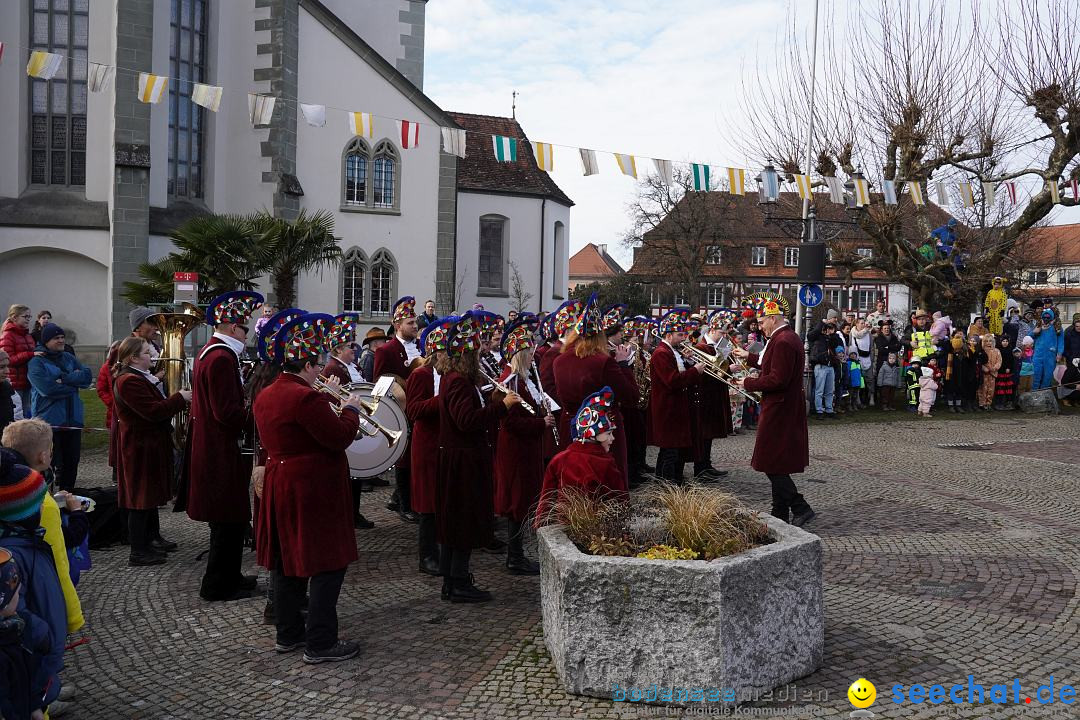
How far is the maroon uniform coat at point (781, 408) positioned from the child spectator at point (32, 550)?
5.60 meters

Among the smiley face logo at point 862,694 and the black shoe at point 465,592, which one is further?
the black shoe at point 465,592

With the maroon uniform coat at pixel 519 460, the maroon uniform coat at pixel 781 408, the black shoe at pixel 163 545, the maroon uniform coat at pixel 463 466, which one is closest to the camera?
the maroon uniform coat at pixel 463 466

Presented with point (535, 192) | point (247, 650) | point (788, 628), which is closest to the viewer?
point (788, 628)

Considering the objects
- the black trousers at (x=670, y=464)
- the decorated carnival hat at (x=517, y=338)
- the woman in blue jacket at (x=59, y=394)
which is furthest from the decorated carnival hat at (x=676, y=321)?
the woman in blue jacket at (x=59, y=394)

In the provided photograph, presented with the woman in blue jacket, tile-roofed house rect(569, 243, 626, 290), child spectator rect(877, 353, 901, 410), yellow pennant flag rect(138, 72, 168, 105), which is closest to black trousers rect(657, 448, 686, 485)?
the woman in blue jacket

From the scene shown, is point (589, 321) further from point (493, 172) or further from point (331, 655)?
point (493, 172)

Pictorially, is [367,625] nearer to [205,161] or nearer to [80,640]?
[80,640]

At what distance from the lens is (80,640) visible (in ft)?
17.5

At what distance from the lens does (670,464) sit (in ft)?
32.2

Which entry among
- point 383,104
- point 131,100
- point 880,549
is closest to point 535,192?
point 383,104

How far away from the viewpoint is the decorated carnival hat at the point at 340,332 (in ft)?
16.9

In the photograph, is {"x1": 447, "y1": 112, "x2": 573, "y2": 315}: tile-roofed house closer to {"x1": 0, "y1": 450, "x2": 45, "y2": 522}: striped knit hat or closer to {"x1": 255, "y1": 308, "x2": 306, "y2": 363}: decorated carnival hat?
{"x1": 255, "y1": 308, "x2": 306, "y2": 363}: decorated carnival hat

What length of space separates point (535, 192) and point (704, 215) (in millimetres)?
15075

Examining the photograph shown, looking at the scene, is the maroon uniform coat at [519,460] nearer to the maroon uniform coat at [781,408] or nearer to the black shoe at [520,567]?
the black shoe at [520,567]
